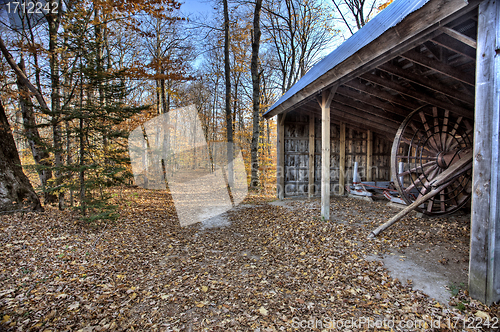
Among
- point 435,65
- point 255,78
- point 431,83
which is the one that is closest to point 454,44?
point 435,65

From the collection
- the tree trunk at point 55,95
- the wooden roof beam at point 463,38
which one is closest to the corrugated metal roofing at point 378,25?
the wooden roof beam at point 463,38

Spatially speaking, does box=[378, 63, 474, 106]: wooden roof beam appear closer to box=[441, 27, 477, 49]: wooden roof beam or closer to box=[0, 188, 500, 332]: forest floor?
box=[441, 27, 477, 49]: wooden roof beam

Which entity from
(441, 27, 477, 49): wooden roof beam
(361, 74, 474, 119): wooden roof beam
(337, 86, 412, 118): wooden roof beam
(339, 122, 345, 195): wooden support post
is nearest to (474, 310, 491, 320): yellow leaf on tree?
(441, 27, 477, 49): wooden roof beam

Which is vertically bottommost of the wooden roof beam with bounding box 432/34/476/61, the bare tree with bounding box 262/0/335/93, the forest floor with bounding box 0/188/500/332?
the forest floor with bounding box 0/188/500/332

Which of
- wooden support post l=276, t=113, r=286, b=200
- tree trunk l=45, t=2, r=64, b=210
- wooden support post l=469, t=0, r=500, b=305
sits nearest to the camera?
wooden support post l=469, t=0, r=500, b=305

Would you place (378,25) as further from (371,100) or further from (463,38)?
(371,100)

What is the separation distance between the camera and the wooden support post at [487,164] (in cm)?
235

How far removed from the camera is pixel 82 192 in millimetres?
5395

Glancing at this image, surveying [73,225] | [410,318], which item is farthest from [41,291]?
[410,318]

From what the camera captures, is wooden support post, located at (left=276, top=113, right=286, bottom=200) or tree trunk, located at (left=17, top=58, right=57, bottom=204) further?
wooden support post, located at (left=276, top=113, right=286, bottom=200)

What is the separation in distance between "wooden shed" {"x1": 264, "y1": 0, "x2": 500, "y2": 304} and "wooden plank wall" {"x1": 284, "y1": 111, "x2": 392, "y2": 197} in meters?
0.04

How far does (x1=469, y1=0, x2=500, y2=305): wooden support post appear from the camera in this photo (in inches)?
92.5

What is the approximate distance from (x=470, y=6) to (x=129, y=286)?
529 cm

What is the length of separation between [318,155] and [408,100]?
3.66 meters
